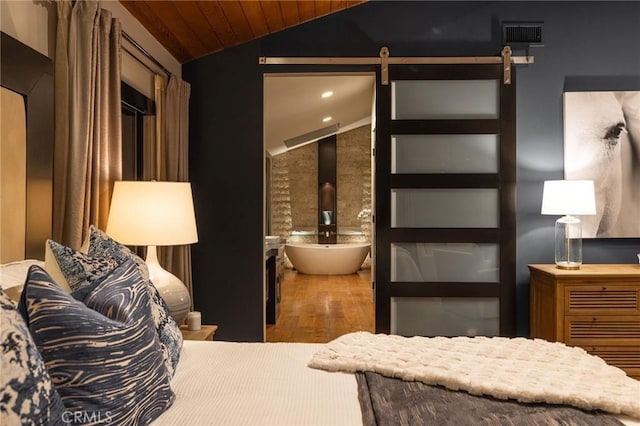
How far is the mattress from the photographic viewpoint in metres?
1.28

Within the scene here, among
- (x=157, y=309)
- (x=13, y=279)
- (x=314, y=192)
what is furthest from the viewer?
(x=314, y=192)

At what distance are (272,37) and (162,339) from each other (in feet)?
9.79

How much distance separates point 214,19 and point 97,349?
286cm

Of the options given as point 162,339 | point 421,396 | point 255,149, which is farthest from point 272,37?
point 421,396

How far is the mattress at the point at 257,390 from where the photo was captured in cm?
128

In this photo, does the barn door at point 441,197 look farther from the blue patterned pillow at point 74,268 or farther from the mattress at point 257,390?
the blue patterned pillow at point 74,268

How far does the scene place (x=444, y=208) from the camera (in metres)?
3.94

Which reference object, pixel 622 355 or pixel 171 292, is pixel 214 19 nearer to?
pixel 171 292

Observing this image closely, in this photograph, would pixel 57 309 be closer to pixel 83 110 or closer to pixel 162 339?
A: pixel 162 339

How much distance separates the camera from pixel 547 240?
3.87m

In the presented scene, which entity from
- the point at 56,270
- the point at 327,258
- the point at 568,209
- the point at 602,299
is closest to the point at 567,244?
the point at 568,209

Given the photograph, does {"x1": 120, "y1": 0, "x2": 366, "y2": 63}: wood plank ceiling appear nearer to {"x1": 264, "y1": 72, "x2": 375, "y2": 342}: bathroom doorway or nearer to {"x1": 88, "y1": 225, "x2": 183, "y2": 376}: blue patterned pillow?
{"x1": 264, "y1": 72, "x2": 375, "y2": 342}: bathroom doorway

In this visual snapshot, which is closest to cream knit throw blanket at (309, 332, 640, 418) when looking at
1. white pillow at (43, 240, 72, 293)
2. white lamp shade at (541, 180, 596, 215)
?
white pillow at (43, 240, 72, 293)

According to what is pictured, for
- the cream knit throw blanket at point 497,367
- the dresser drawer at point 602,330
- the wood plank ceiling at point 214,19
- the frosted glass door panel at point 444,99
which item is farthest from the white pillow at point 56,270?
the dresser drawer at point 602,330
